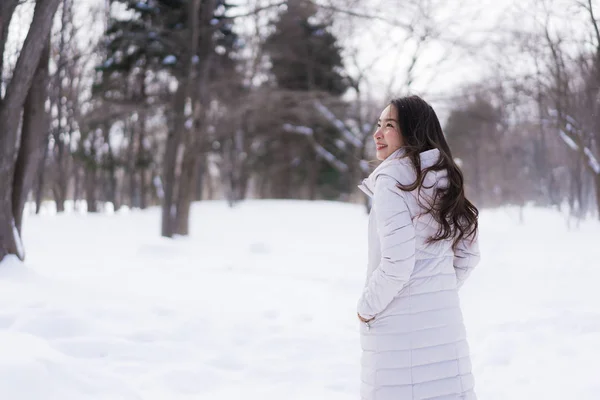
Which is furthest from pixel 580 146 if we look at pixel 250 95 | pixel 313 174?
pixel 313 174

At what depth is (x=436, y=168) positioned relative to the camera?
7.25 ft

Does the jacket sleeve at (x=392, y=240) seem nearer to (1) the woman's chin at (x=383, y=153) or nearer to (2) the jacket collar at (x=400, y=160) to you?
(2) the jacket collar at (x=400, y=160)

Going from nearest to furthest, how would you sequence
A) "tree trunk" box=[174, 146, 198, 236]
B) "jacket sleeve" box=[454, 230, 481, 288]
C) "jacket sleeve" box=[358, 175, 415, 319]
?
"jacket sleeve" box=[358, 175, 415, 319] < "jacket sleeve" box=[454, 230, 481, 288] < "tree trunk" box=[174, 146, 198, 236]

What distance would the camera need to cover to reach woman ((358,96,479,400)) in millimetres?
2143

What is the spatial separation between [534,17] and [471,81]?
9018mm

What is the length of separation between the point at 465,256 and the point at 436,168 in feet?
1.69

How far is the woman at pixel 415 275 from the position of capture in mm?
2143

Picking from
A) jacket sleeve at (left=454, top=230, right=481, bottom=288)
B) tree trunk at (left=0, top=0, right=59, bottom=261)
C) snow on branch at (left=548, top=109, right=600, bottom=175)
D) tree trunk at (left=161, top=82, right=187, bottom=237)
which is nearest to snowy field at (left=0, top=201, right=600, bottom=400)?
tree trunk at (left=0, top=0, right=59, bottom=261)

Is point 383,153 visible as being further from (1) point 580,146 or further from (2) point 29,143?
(1) point 580,146

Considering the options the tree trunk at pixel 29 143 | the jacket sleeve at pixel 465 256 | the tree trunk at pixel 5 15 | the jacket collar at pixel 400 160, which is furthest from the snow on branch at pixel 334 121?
the jacket collar at pixel 400 160

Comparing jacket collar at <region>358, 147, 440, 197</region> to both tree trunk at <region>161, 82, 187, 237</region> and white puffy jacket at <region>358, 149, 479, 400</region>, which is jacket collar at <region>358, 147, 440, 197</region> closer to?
white puffy jacket at <region>358, 149, 479, 400</region>

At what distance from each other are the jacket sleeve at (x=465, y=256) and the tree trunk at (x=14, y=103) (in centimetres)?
523

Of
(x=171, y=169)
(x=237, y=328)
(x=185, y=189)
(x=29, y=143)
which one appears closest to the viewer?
(x=237, y=328)

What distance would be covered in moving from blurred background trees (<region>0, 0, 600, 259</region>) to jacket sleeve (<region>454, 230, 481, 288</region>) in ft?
3.67
